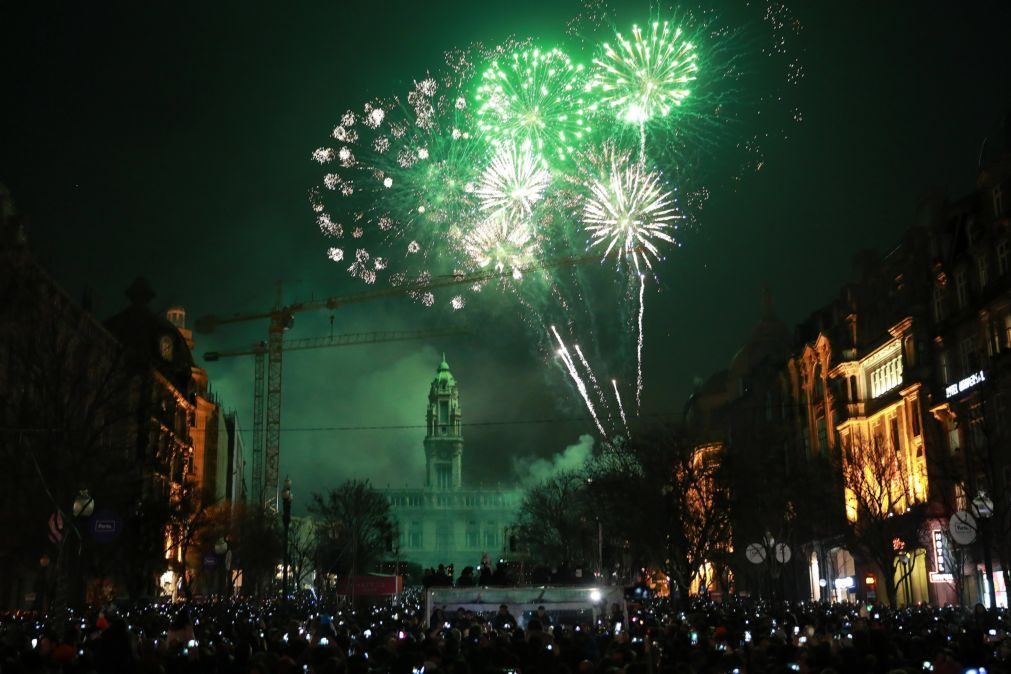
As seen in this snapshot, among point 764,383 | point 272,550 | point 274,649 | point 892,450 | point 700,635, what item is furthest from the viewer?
point 272,550

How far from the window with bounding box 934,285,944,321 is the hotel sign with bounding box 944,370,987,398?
13.9ft

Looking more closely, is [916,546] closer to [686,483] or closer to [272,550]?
[686,483]

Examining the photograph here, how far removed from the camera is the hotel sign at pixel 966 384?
173 feet

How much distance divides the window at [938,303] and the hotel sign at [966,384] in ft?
13.9

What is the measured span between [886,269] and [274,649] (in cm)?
5598

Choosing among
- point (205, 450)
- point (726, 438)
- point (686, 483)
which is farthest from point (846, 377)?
point (205, 450)

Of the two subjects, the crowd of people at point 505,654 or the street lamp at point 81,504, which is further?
the street lamp at point 81,504

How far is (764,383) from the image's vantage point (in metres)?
95.8

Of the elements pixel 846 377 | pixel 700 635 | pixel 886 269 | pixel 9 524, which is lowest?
pixel 700 635

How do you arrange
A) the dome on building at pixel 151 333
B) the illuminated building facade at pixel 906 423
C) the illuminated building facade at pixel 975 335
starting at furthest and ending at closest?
the dome on building at pixel 151 333 < the illuminated building facade at pixel 906 423 < the illuminated building facade at pixel 975 335

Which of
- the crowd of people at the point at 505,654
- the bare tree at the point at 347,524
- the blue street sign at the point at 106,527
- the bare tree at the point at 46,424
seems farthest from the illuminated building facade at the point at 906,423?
the bare tree at the point at 347,524

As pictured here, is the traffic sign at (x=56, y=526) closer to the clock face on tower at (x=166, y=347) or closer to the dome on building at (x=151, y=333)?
the dome on building at (x=151, y=333)

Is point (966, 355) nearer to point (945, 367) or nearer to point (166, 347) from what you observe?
point (945, 367)

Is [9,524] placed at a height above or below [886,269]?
below
